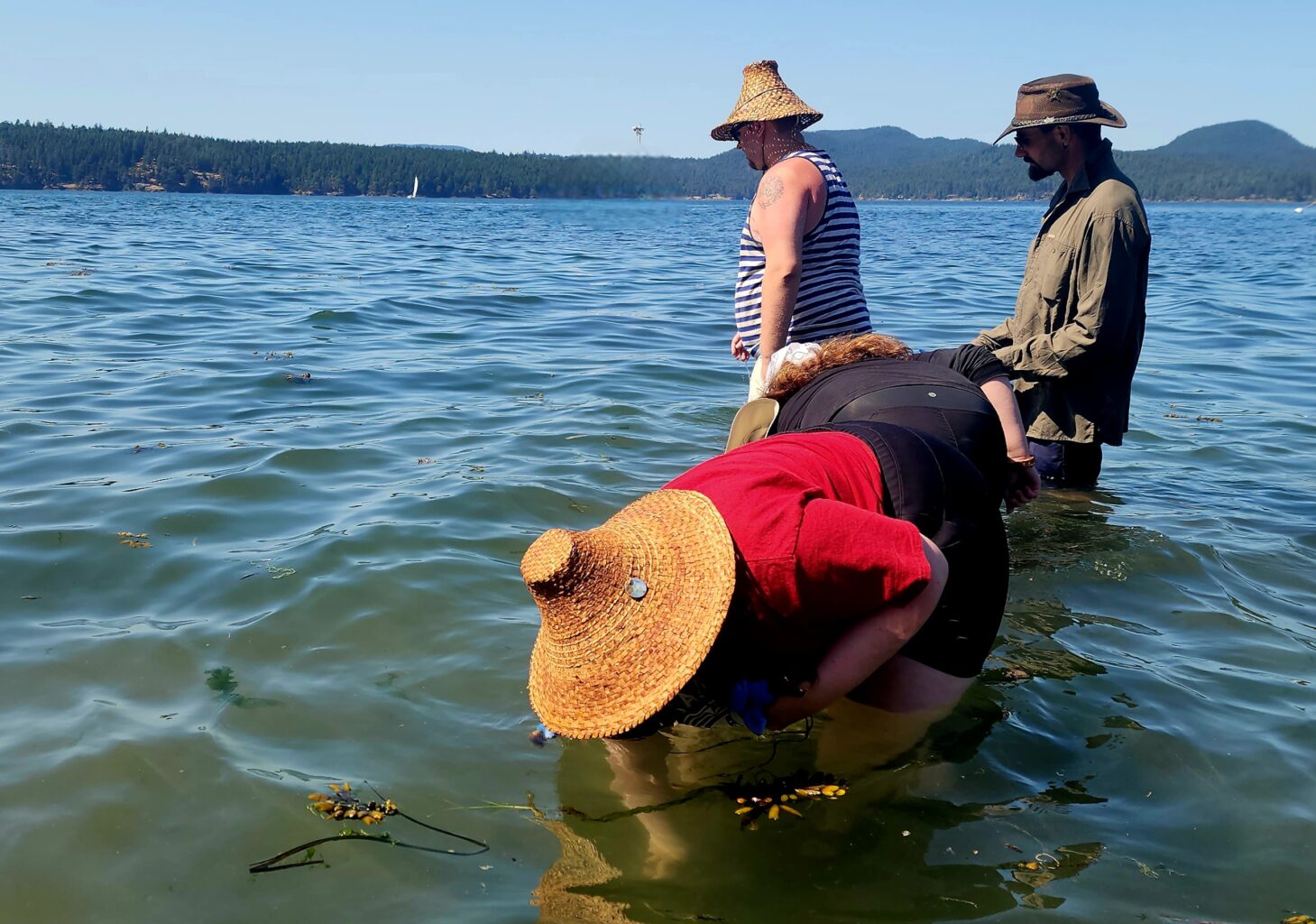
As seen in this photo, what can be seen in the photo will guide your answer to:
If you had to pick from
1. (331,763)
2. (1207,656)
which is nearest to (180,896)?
(331,763)

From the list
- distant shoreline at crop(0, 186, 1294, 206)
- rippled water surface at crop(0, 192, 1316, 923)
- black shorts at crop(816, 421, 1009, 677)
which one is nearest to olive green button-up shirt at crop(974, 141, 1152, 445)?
rippled water surface at crop(0, 192, 1316, 923)

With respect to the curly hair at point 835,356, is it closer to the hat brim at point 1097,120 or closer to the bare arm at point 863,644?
the bare arm at point 863,644

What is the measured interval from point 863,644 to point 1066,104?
3.41 meters

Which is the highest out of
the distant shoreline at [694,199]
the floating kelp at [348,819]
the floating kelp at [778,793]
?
the distant shoreline at [694,199]

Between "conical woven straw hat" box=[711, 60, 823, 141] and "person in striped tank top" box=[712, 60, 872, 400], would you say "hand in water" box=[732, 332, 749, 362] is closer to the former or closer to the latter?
"person in striped tank top" box=[712, 60, 872, 400]

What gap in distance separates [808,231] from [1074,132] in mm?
1543

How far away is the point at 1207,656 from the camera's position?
4.33 meters

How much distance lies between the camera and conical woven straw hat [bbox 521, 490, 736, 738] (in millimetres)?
2254

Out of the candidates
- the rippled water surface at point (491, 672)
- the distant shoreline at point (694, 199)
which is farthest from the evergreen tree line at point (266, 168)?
the rippled water surface at point (491, 672)

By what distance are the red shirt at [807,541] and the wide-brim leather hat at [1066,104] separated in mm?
3131

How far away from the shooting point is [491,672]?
395cm

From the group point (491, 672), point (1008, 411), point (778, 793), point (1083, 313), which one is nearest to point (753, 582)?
point (778, 793)

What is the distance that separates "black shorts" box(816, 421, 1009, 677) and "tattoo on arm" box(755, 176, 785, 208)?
169 cm

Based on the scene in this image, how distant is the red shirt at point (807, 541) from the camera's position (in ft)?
7.69
